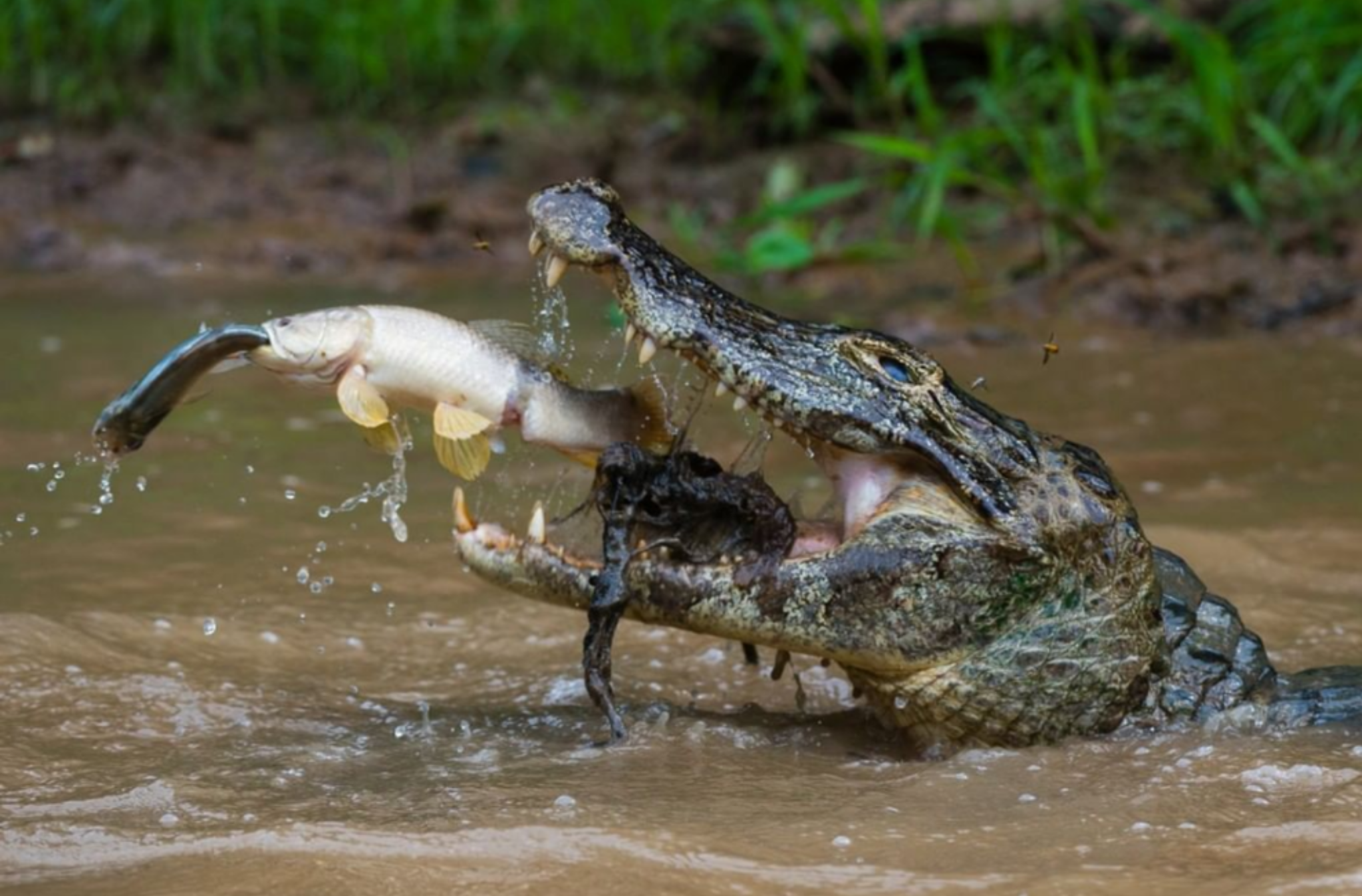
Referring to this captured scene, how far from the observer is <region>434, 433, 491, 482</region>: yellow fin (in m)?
3.02

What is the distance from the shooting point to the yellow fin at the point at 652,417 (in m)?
3.11

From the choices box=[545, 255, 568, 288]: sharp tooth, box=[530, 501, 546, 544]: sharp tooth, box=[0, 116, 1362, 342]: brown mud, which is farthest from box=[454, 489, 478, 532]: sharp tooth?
box=[0, 116, 1362, 342]: brown mud

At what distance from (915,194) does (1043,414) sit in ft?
8.57

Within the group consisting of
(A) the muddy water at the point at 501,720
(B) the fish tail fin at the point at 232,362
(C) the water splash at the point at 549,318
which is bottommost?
(A) the muddy water at the point at 501,720

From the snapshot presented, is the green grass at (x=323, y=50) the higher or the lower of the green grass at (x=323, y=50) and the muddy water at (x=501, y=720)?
the higher

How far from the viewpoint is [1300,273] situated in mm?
7152

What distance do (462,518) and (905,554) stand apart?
2.41ft

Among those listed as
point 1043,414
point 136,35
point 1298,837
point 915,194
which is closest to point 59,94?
point 136,35

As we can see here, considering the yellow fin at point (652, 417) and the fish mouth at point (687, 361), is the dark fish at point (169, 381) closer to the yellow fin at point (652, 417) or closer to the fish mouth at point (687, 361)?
the fish mouth at point (687, 361)

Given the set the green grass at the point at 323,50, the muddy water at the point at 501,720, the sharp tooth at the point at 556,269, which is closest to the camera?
the muddy water at the point at 501,720

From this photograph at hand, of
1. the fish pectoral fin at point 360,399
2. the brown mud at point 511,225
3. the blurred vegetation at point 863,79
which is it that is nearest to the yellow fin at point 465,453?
the fish pectoral fin at point 360,399

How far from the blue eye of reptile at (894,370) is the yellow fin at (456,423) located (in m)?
0.66

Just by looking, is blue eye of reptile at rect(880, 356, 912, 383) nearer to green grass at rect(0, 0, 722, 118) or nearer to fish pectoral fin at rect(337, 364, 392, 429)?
fish pectoral fin at rect(337, 364, 392, 429)

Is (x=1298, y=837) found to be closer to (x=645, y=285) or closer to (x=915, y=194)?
(x=645, y=285)
